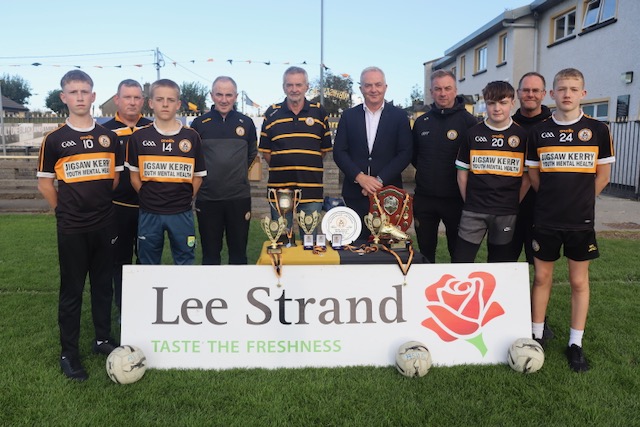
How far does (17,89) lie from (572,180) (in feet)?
239

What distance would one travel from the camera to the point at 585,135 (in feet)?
10.1

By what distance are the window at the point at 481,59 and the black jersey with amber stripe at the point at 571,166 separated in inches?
768

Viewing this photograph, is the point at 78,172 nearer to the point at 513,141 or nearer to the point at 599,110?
the point at 513,141

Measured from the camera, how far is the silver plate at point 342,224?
148 inches

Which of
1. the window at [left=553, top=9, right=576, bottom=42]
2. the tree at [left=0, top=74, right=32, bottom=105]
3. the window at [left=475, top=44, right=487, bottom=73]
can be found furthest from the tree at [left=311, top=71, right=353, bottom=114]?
the tree at [left=0, top=74, right=32, bottom=105]

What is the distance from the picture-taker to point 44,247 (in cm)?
688

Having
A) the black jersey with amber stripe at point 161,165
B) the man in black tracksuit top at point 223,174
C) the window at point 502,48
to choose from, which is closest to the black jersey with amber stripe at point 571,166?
the man in black tracksuit top at point 223,174

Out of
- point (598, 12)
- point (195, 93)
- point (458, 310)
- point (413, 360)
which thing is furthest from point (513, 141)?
point (195, 93)

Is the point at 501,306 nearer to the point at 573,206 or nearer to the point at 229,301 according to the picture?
the point at 573,206

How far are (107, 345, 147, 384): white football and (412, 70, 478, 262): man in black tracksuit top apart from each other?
2.34 metres

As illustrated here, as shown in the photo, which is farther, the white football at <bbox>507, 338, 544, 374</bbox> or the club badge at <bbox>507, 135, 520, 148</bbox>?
the club badge at <bbox>507, 135, 520, 148</bbox>

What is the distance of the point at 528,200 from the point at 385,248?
1.18 m

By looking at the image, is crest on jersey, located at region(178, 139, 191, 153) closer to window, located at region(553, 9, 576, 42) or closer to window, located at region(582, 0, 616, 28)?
window, located at region(582, 0, 616, 28)

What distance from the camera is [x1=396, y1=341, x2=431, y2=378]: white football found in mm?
2951
